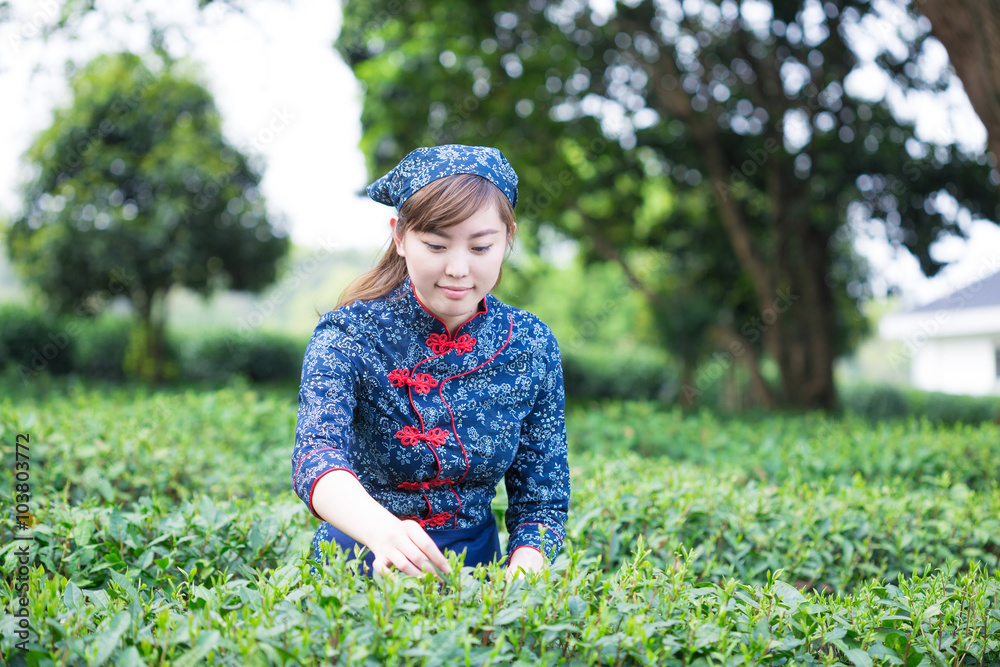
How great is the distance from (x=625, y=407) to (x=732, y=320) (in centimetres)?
835

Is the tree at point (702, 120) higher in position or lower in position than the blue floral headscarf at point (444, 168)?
higher

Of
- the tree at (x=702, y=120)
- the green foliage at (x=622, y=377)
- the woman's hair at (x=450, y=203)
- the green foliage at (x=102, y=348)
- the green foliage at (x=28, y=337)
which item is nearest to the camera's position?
the woman's hair at (x=450, y=203)

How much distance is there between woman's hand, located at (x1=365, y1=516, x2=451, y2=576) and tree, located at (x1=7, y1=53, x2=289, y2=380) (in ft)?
37.3

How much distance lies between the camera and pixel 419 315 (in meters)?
1.85

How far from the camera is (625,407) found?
6.56m

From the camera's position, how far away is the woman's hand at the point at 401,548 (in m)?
1.41

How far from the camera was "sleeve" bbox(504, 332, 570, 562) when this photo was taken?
1929 millimetres

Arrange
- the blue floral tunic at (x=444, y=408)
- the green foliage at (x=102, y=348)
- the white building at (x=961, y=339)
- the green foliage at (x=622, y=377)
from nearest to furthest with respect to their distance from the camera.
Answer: the blue floral tunic at (x=444, y=408) < the green foliage at (x=102, y=348) < the green foliage at (x=622, y=377) < the white building at (x=961, y=339)

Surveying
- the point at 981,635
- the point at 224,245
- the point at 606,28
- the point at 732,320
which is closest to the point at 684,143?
the point at 606,28

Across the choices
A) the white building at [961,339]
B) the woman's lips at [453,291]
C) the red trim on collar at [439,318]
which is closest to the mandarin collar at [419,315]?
the red trim on collar at [439,318]

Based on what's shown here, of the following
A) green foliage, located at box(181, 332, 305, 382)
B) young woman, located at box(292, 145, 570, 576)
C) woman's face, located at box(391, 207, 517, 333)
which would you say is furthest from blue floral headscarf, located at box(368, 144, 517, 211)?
green foliage, located at box(181, 332, 305, 382)

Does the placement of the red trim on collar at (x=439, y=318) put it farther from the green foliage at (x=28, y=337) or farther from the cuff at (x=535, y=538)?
the green foliage at (x=28, y=337)

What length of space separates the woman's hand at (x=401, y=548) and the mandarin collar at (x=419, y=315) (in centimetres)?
57

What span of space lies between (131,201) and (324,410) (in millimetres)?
12543
